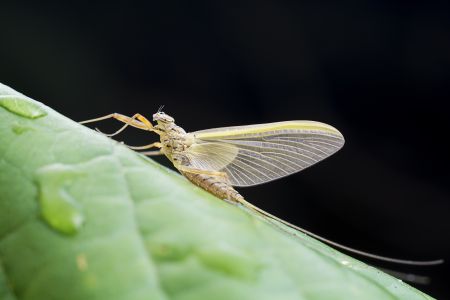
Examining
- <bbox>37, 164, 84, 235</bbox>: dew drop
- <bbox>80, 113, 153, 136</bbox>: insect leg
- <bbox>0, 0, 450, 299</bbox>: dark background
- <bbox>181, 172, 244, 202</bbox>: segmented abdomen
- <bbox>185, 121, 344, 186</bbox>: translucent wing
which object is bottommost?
<bbox>37, 164, 84, 235</bbox>: dew drop

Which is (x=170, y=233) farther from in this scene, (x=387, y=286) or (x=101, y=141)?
(x=387, y=286)

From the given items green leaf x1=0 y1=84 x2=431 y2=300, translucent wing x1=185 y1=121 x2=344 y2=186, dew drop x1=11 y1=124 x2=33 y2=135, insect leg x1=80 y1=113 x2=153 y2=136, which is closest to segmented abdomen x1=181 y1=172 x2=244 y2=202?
translucent wing x1=185 y1=121 x2=344 y2=186

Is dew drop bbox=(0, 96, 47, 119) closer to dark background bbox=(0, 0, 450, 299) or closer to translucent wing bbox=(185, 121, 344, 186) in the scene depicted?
translucent wing bbox=(185, 121, 344, 186)

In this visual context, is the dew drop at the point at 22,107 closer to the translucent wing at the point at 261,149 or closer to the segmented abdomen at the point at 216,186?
the segmented abdomen at the point at 216,186

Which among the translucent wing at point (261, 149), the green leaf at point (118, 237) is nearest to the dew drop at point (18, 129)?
the green leaf at point (118, 237)

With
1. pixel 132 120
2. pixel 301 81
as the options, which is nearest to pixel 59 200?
pixel 132 120

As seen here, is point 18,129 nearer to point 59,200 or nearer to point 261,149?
point 59,200

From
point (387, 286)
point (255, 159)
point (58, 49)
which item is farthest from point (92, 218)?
point (58, 49)
